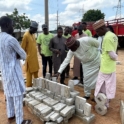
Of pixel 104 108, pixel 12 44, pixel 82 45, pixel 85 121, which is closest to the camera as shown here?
pixel 12 44

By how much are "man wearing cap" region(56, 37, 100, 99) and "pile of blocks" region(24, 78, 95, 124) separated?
388mm

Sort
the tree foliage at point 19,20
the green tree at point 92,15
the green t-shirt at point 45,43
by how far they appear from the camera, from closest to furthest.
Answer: the green t-shirt at point 45,43 → the tree foliage at point 19,20 → the green tree at point 92,15

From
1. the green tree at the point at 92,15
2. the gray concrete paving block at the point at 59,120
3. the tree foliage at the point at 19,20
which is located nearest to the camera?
the gray concrete paving block at the point at 59,120

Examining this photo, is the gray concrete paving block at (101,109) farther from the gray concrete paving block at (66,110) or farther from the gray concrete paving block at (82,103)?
the gray concrete paving block at (66,110)

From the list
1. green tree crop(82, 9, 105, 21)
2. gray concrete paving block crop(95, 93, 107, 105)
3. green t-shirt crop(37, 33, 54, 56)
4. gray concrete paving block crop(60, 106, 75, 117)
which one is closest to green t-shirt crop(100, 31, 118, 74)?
gray concrete paving block crop(95, 93, 107, 105)

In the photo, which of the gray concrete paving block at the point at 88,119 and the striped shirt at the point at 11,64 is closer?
the striped shirt at the point at 11,64

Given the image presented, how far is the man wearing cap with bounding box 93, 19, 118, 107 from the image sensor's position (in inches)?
106

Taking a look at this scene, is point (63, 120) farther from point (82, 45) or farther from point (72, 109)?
point (82, 45)

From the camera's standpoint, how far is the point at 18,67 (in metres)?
2.47

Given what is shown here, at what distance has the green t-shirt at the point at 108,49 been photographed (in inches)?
105

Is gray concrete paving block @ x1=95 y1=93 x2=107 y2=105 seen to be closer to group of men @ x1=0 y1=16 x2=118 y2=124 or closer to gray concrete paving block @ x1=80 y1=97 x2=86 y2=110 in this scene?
group of men @ x1=0 y1=16 x2=118 y2=124

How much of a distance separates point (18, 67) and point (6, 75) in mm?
210

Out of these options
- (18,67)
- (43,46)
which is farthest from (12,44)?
(43,46)

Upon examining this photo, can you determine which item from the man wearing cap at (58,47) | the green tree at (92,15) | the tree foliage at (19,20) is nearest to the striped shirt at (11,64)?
the man wearing cap at (58,47)
